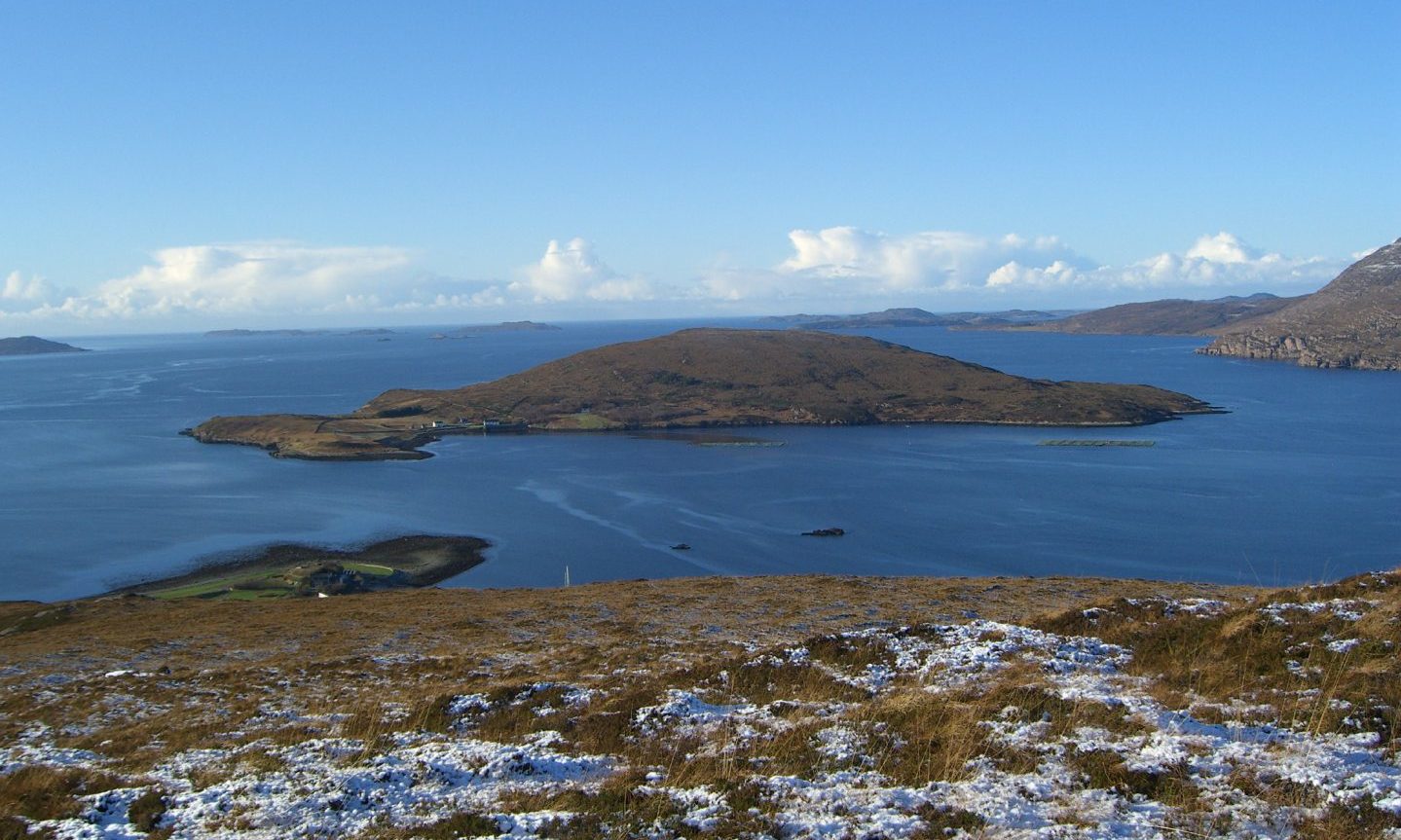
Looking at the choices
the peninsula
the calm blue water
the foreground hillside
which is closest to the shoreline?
the calm blue water

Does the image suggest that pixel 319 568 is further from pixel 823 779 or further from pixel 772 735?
pixel 823 779

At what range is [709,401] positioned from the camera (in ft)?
472

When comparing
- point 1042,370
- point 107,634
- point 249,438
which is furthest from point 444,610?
point 1042,370

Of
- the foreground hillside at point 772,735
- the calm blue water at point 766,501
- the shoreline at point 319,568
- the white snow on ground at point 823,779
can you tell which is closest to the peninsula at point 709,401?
the calm blue water at point 766,501

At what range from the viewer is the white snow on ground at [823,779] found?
7.81 m

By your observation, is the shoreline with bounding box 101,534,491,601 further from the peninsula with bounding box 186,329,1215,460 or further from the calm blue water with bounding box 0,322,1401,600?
the peninsula with bounding box 186,329,1215,460

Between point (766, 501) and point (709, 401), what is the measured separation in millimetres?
68791

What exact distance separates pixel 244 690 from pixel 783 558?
43.2 m

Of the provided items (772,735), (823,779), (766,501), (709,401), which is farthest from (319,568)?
(709,401)

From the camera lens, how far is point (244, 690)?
48.6 ft

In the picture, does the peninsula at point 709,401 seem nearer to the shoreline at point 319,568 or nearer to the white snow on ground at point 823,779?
the shoreline at point 319,568

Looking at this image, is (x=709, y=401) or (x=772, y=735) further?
(x=709, y=401)

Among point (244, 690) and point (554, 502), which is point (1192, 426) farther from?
point (244, 690)

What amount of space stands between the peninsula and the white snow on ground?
326 feet
